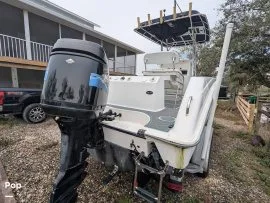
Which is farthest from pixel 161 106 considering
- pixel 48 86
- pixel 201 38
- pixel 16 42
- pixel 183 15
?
pixel 16 42

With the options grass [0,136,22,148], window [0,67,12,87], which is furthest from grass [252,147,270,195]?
window [0,67,12,87]

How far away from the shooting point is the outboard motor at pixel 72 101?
1439 mm

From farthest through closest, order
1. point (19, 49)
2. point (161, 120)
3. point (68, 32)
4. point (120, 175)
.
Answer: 1. point (68, 32)
2. point (19, 49)
3. point (120, 175)
4. point (161, 120)

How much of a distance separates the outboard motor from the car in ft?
9.38

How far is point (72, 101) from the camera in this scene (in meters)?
1.44

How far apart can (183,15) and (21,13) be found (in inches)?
279

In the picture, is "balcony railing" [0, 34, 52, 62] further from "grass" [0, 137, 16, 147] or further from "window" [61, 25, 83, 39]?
"grass" [0, 137, 16, 147]

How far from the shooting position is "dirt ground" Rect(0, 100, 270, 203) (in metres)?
2.00

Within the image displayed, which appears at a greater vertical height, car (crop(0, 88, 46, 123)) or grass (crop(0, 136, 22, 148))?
car (crop(0, 88, 46, 123))

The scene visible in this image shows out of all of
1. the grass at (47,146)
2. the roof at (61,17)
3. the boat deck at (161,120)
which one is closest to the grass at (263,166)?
the boat deck at (161,120)

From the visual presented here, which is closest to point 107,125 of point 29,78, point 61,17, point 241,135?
point 241,135

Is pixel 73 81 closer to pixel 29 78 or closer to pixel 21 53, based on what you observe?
pixel 21 53

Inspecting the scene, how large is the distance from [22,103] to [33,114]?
0.40 m

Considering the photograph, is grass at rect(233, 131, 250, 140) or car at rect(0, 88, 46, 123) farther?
grass at rect(233, 131, 250, 140)
